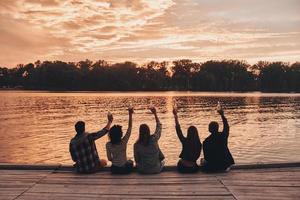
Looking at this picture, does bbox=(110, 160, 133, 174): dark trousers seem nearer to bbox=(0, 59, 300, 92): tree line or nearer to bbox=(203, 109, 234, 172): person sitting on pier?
bbox=(203, 109, 234, 172): person sitting on pier

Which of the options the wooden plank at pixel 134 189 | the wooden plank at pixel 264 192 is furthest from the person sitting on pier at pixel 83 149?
the wooden plank at pixel 264 192

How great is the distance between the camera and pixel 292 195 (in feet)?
24.5

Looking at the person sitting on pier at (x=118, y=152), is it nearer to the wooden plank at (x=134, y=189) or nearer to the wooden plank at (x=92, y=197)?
the wooden plank at (x=134, y=189)

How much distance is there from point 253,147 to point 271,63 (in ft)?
495

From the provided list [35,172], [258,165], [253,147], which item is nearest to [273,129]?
[253,147]

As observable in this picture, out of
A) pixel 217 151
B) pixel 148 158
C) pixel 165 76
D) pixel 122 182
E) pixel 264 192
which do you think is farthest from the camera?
pixel 165 76

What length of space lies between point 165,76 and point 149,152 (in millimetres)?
171819

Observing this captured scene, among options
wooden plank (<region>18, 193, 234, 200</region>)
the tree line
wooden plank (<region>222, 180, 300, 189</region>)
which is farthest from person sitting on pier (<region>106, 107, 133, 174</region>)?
the tree line

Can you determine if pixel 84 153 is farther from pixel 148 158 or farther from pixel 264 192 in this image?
pixel 264 192

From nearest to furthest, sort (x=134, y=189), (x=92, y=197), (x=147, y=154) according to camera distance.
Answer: (x=92, y=197) → (x=134, y=189) → (x=147, y=154)

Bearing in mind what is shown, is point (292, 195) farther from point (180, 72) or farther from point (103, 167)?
point (180, 72)

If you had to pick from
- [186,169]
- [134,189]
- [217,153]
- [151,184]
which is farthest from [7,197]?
[217,153]

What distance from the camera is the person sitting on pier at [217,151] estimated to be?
30.8 ft

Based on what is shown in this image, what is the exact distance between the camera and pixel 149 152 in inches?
369
